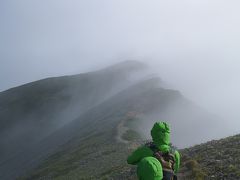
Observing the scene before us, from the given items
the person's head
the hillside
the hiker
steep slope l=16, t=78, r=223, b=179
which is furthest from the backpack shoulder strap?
the hillside

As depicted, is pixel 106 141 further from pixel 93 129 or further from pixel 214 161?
pixel 214 161

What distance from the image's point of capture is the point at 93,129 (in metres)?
111

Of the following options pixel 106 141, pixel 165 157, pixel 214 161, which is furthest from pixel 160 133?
pixel 106 141

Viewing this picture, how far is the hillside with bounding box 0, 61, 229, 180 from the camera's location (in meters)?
75.3

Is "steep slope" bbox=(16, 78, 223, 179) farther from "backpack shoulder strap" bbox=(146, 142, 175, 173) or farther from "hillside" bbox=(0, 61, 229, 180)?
"backpack shoulder strap" bbox=(146, 142, 175, 173)

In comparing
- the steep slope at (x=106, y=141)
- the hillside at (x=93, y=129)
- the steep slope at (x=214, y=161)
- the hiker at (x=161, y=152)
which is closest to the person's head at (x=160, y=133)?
the hiker at (x=161, y=152)

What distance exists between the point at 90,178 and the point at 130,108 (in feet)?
213

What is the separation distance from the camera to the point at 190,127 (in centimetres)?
12262

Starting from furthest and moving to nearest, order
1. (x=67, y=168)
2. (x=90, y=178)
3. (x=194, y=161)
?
(x=67, y=168), (x=90, y=178), (x=194, y=161)

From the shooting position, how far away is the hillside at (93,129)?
75.3 meters

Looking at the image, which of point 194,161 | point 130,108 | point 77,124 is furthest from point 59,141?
point 194,161

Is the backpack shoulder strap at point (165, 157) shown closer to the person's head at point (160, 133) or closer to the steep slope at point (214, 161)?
the person's head at point (160, 133)

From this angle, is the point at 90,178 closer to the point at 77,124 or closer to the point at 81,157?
the point at 81,157

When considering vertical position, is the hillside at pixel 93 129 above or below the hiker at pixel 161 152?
above
